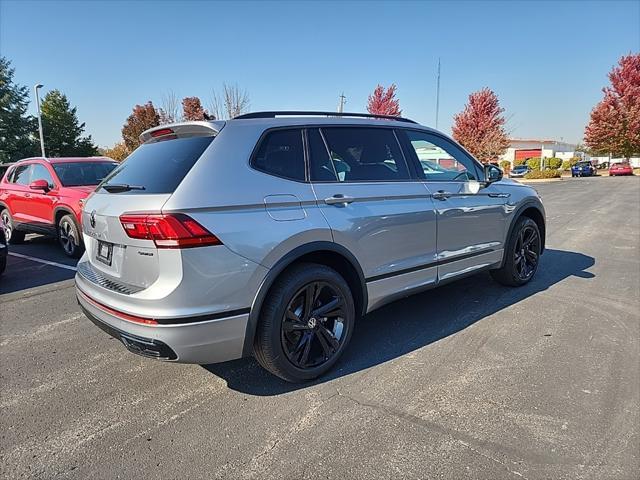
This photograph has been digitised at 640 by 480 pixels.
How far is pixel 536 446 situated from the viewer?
7.54 ft

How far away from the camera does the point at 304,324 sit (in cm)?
292

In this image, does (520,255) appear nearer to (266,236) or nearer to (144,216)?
(266,236)

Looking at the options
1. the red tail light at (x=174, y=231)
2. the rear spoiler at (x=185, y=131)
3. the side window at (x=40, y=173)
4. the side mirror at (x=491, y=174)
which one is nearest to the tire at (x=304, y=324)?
the red tail light at (x=174, y=231)

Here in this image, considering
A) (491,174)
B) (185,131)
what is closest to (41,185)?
(185,131)

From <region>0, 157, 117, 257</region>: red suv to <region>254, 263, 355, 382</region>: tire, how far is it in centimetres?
499

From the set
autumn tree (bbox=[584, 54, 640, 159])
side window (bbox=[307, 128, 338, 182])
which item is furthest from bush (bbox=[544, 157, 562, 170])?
side window (bbox=[307, 128, 338, 182])

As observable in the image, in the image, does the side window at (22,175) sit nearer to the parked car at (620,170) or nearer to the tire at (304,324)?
the tire at (304,324)

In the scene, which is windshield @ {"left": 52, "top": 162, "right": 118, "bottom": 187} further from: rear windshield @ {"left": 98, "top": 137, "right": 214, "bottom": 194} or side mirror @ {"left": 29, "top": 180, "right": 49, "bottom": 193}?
rear windshield @ {"left": 98, "top": 137, "right": 214, "bottom": 194}

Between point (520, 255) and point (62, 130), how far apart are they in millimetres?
42457

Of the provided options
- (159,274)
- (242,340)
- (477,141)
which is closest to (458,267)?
(242,340)

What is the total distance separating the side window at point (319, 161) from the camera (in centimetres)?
302

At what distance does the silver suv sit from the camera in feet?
7.91

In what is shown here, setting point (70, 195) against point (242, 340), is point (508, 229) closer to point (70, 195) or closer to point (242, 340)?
point (242, 340)

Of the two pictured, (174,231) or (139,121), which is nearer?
(174,231)
